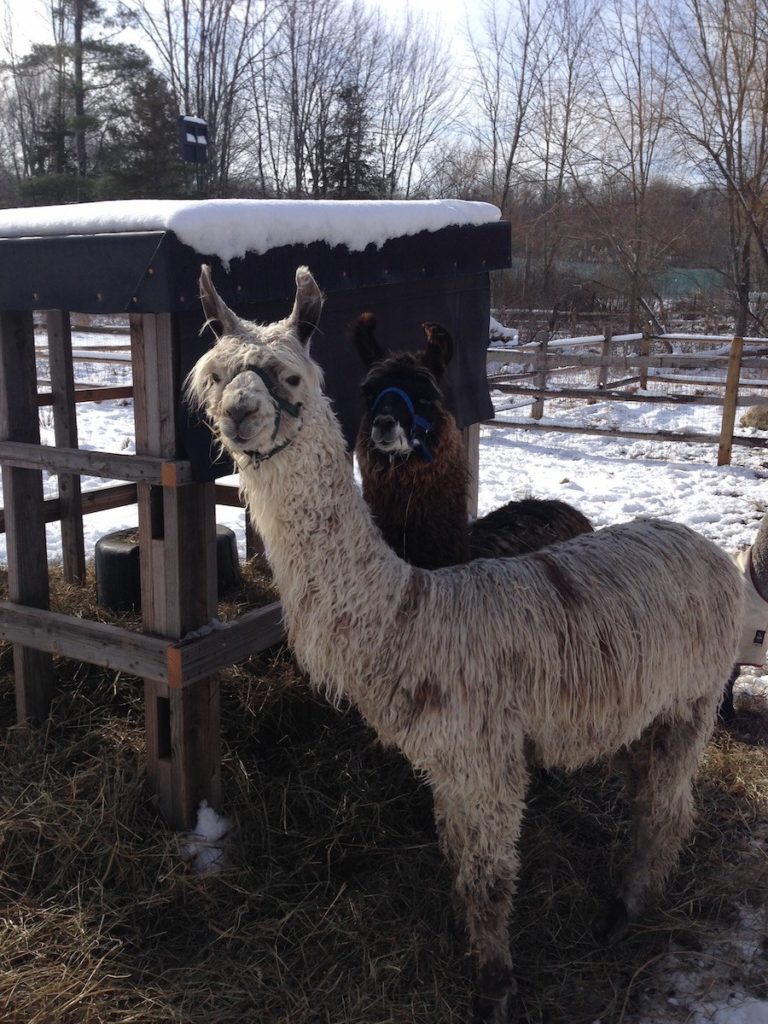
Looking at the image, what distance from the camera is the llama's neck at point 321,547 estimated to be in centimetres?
249

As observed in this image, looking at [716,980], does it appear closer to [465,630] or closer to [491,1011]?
[491,1011]

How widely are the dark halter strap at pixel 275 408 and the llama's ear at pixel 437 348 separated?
1141 millimetres

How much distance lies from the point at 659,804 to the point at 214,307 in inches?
91.6

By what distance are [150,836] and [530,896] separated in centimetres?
144

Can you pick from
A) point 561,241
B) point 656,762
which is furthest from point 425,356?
point 561,241

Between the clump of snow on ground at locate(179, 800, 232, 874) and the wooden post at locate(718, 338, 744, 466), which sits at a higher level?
the wooden post at locate(718, 338, 744, 466)

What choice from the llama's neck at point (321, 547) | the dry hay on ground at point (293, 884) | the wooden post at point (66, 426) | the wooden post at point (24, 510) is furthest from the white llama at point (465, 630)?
the wooden post at point (66, 426)

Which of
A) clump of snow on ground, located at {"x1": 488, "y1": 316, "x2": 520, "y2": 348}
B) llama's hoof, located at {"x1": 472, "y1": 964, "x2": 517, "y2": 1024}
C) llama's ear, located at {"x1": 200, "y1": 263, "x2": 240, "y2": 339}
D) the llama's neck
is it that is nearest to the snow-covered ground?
llama's hoof, located at {"x1": 472, "y1": 964, "x2": 517, "y2": 1024}

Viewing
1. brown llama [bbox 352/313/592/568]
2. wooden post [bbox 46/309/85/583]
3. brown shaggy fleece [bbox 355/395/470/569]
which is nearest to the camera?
brown llama [bbox 352/313/592/568]

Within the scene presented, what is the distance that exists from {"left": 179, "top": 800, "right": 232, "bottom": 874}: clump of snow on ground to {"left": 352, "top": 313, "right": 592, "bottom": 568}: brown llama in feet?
4.16

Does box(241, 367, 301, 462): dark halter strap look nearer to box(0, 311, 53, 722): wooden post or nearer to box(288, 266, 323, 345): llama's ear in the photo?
box(288, 266, 323, 345): llama's ear

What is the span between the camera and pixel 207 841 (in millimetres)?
3266

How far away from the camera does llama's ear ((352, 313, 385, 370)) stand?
3.43m

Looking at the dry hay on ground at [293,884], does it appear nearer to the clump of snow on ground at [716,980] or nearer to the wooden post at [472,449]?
the clump of snow on ground at [716,980]
